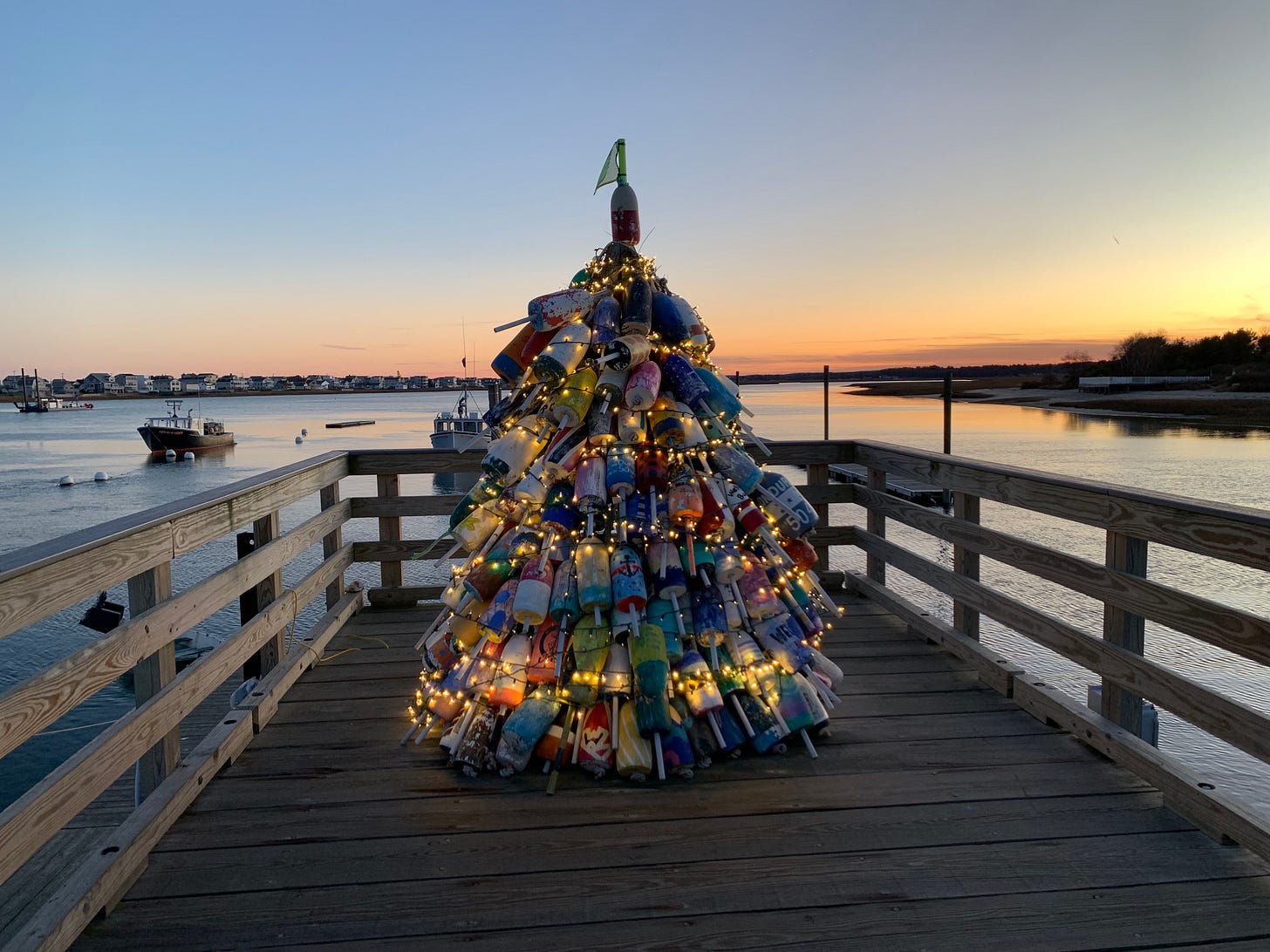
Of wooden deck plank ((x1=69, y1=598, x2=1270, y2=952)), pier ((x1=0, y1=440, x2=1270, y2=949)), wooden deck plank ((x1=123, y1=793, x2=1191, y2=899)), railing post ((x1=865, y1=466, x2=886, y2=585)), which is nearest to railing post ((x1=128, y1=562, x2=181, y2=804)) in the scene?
pier ((x1=0, y1=440, x2=1270, y2=949))

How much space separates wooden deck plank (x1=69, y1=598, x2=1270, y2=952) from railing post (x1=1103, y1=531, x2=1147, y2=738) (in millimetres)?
183

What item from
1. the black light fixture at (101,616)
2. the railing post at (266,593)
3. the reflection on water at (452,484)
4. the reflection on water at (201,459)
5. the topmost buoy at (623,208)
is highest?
the topmost buoy at (623,208)

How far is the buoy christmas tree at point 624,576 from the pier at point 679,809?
0.51 ft

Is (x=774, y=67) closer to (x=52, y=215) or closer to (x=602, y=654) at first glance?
(x=602, y=654)

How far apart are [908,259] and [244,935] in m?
19.3

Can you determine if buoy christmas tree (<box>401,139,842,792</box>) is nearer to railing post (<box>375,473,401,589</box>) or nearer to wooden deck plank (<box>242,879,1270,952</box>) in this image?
wooden deck plank (<box>242,879,1270,952</box>)

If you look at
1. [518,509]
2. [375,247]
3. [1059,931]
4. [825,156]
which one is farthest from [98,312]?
[1059,931]

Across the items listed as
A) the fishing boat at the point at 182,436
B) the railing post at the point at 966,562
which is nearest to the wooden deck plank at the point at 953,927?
the railing post at the point at 966,562

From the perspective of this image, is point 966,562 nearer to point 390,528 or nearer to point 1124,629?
point 1124,629

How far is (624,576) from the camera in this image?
263 centimetres

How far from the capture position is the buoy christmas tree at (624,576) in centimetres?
258

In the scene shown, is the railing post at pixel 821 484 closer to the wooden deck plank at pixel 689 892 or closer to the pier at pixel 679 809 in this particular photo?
the pier at pixel 679 809

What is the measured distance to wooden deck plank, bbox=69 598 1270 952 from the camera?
1.73 meters

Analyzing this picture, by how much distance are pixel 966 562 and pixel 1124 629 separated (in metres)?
1.02
